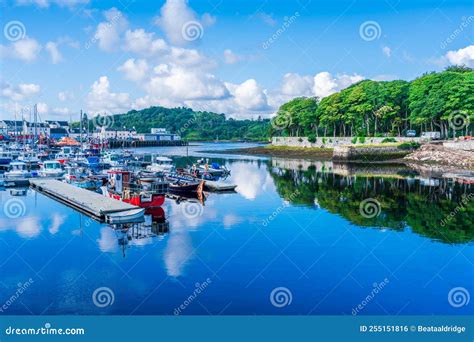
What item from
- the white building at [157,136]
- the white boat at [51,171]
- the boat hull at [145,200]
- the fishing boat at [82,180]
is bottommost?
the boat hull at [145,200]

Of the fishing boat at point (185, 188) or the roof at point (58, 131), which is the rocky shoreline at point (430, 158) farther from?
the roof at point (58, 131)

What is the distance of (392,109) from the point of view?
266ft

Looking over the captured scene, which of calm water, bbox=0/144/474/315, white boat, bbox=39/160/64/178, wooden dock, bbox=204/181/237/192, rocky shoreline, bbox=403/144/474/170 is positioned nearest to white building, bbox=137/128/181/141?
rocky shoreline, bbox=403/144/474/170

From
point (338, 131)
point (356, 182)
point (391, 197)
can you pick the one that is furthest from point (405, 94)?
point (391, 197)

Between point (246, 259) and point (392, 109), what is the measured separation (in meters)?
66.6

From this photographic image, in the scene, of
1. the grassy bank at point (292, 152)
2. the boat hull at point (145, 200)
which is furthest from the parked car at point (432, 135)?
the boat hull at point (145, 200)

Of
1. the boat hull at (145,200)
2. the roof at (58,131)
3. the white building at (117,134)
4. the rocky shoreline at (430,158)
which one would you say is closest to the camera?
the boat hull at (145,200)

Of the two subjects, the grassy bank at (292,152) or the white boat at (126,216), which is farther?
the grassy bank at (292,152)

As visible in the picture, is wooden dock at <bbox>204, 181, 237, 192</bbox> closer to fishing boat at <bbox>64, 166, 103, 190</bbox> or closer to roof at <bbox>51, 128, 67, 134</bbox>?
fishing boat at <bbox>64, 166, 103, 190</bbox>

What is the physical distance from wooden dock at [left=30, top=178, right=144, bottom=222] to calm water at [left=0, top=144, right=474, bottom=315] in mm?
793

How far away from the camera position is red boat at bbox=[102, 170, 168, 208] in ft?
103

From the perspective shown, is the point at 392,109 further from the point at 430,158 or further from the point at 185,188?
the point at 185,188

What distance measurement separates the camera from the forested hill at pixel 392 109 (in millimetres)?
70062

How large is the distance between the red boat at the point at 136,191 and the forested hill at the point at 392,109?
50.3 meters
